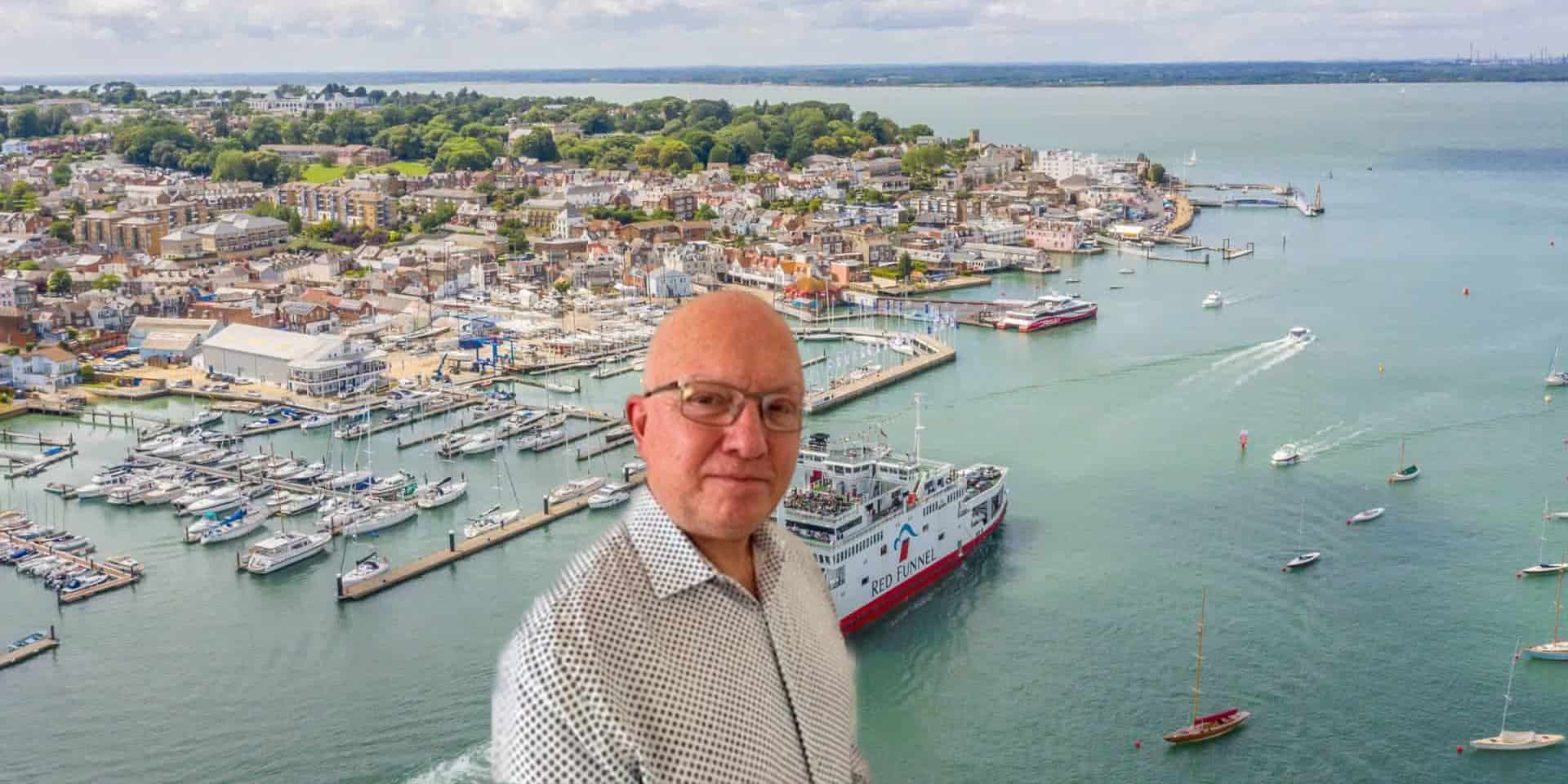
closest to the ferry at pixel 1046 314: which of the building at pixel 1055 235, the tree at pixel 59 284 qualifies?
the building at pixel 1055 235

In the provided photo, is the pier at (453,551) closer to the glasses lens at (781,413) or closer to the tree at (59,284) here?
the glasses lens at (781,413)

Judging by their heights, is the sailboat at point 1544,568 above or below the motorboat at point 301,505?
above

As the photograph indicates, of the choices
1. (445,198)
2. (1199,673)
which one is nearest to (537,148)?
(445,198)

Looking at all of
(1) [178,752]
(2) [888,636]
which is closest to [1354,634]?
(2) [888,636]

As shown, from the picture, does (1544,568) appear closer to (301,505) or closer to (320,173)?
(301,505)

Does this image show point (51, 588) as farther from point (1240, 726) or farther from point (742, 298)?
point (742, 298)

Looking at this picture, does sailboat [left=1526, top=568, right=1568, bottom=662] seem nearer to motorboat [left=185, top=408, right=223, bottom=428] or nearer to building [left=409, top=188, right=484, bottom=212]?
motorboat [left=185, top=408, right=223, bottom=428]
